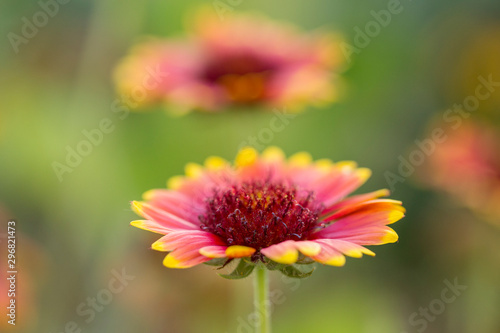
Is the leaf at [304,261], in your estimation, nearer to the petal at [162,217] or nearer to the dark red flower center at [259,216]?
the dark red flower center at [259,216]

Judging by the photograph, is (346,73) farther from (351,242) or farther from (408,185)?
(351,242)

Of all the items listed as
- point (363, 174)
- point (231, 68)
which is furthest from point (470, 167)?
point (231, 68)

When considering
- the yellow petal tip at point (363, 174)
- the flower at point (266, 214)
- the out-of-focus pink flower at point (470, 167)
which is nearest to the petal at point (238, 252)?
the flower at point (266, 214)

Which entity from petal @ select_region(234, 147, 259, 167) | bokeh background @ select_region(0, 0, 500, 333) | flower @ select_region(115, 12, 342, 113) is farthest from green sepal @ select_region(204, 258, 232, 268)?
flower @ select_region(115, 12, 342, 113)

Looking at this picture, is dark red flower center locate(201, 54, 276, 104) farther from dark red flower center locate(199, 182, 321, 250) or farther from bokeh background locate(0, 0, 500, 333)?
dark red flower center locate(199, 182, 321, 250)

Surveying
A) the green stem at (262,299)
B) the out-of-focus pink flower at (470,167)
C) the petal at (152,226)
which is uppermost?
the out-of-focus pink flower at (470,167)

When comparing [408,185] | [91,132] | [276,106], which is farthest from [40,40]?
[408,185]

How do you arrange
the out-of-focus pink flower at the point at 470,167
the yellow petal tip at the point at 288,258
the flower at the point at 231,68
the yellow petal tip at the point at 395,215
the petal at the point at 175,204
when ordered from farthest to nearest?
the flower at the point at 231,68, the out-of-focus pink flower at the point at 470,167, the petal at the point at 175,204, the yellow petal tip at the point at 395,215, the yellow petal tip at the point at 288,258

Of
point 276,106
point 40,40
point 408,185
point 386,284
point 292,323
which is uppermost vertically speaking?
point 40,40
